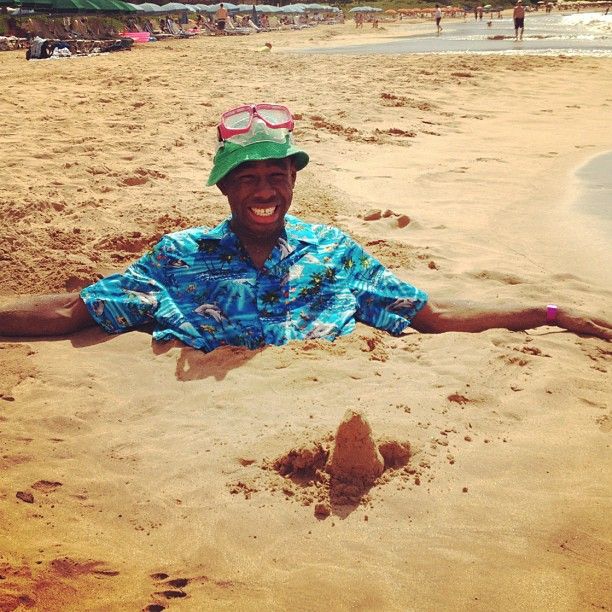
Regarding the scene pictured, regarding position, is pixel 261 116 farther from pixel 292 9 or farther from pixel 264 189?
pixel 292 9

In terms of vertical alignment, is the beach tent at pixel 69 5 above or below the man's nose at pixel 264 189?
above

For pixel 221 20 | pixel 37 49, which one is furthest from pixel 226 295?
pixel 221 20

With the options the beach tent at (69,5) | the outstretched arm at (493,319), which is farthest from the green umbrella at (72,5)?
the outstretched arm at (493,319)

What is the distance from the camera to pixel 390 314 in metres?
3.55

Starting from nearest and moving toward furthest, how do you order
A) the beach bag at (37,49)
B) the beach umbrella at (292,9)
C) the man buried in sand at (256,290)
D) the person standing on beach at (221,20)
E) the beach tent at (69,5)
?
the man buried in sand at (256,290)
the beach bag at (37,49)
the beach tent at (69,5)
the person standing on beach at (221,20)
the beach umbrella at (292,9)

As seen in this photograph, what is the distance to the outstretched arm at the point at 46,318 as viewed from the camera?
11.4 ft

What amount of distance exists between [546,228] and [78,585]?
4.47 metres

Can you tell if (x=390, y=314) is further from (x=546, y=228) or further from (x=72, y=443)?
(x=546, y=228)

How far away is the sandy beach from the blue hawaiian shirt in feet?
0.39

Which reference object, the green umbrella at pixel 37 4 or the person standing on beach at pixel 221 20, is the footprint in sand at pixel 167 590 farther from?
the person standing on beach at pixel 221 20

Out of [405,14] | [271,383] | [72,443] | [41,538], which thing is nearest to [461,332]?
[271,383]

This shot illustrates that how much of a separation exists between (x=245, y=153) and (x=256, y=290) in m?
0.62

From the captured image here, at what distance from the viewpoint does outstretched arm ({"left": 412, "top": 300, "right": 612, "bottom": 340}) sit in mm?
3551

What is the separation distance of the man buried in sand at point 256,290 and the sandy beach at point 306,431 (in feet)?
0.38
